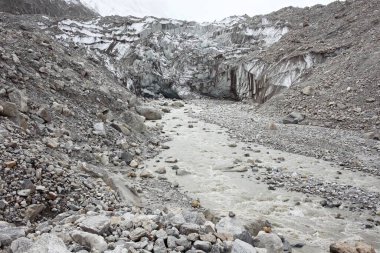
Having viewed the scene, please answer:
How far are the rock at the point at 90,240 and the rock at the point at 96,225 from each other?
0.60ft

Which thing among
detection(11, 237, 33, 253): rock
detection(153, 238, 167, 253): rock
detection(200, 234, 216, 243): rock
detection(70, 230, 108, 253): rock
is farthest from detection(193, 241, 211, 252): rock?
detection(11, 237, 33, 253): rock

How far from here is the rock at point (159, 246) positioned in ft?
15.1

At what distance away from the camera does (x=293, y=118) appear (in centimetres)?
2048

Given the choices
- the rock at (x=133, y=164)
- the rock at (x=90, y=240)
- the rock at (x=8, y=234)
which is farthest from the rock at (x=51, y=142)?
the rock at (x=90, y=240)

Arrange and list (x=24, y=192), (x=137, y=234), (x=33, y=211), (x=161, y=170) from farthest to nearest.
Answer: (x=161, y=170) < (x=24, y=192) < (x=33, y=211) < (x=137, y=234)

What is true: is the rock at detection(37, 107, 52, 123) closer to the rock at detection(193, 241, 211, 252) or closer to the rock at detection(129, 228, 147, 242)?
the rock at detection(129, 228, 147, 242)

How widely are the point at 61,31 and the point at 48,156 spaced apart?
3783 cm

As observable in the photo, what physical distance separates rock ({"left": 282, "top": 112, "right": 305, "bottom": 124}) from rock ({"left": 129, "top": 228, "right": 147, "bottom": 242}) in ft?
55.6

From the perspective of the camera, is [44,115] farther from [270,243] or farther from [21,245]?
[270,243]

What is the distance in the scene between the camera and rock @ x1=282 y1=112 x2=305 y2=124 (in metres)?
20.3

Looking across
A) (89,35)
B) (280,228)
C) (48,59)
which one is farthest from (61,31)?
(280,228)

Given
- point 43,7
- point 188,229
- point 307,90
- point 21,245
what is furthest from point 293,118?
point 43,7

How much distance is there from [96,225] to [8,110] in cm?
581

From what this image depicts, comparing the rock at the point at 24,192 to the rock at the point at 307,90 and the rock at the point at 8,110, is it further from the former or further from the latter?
the rock at the point at 307,90
